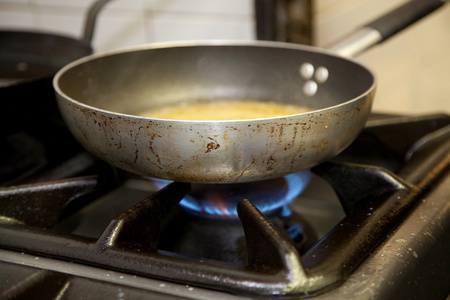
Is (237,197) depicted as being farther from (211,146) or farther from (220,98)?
(220,98)

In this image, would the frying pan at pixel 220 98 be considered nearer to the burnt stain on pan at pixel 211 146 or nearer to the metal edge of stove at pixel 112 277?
the burnt stain on pan at pixel 211 146

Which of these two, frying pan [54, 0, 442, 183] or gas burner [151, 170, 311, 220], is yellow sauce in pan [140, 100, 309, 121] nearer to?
frying pan [54, 0, 442, 183]

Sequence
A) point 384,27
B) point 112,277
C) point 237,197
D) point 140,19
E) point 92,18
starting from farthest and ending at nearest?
point 140,19 < point 92,18 < point 384,27 < point 237,197 < point 112,277

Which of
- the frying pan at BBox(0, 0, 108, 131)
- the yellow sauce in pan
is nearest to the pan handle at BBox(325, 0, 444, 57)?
the yellow sauce in pan

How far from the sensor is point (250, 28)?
1014mm

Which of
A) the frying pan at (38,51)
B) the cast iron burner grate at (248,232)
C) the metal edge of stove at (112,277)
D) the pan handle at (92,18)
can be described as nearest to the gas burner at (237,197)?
the cast iron burner grate at (248,232)

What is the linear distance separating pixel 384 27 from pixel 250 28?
0.34 m

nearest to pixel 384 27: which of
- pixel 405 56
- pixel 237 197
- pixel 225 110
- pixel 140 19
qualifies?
pixel 225 110

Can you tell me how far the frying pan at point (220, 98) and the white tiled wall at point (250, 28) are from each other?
0.94 feet

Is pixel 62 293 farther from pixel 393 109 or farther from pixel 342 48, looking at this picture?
pixel 393 109

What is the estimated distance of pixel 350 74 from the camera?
0.65m

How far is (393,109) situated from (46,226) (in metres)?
0.87

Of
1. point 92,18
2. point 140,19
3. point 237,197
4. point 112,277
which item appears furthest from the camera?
point 140,19

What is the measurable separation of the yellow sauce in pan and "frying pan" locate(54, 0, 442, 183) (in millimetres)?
12
